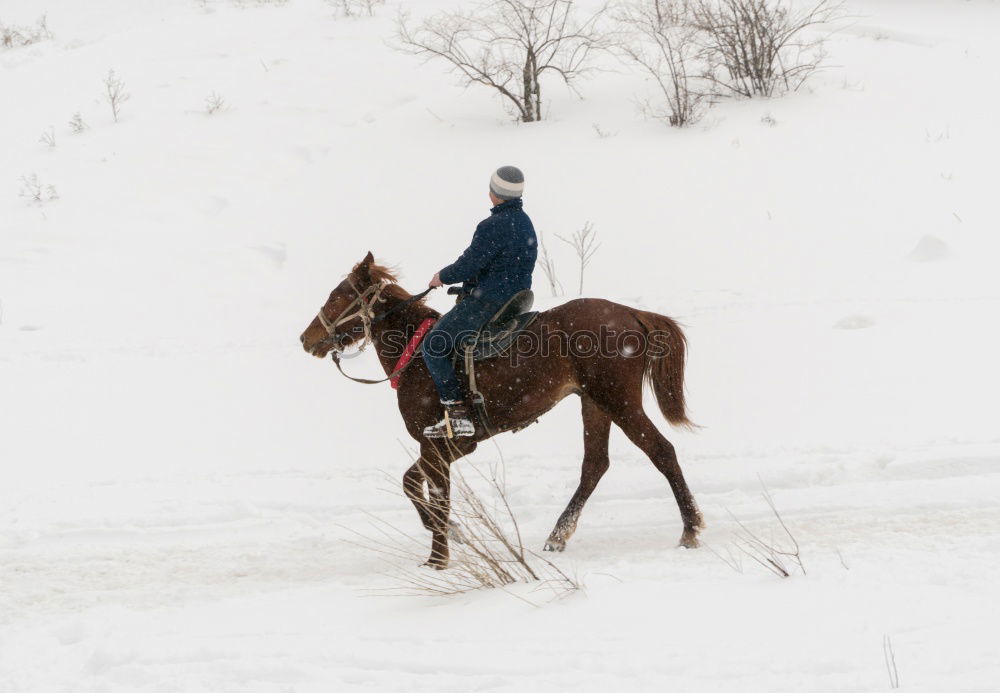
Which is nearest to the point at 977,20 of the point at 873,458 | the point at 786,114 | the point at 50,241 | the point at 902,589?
the point at 786,114

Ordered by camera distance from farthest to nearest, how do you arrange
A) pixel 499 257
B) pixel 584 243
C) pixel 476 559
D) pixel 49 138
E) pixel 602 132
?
pixel 49 138, pixel 602 132, pixel 584 243, pixel 499 257, pixel 476 559

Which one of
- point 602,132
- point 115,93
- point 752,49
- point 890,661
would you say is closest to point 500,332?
point 890,661

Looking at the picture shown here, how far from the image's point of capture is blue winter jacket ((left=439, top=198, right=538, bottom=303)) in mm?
5219

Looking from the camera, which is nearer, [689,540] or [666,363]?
[689,540]

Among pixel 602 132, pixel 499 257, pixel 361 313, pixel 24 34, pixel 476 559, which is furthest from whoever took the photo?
pixel 24 34

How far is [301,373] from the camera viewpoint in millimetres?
8703

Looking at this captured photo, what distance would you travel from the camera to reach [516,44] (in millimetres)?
12930

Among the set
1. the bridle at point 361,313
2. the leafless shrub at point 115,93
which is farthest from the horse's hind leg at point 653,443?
the leafless shrub at point 115,93

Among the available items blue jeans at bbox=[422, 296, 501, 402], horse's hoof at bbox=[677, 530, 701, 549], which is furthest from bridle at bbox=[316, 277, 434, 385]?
horse's hoof at bbox=[677, 530, 701, 549]

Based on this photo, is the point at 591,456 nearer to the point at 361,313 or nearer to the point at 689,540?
the point at 689,540

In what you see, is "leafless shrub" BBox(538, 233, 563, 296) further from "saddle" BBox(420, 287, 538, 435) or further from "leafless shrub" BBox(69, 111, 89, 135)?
"leafless shrub" BBox(69, 111, 89, 135)

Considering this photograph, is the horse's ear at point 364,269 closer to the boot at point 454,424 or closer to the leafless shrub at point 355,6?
the boot at point 454,424

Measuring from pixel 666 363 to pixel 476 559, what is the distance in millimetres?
1807

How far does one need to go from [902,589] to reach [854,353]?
4322 mm
